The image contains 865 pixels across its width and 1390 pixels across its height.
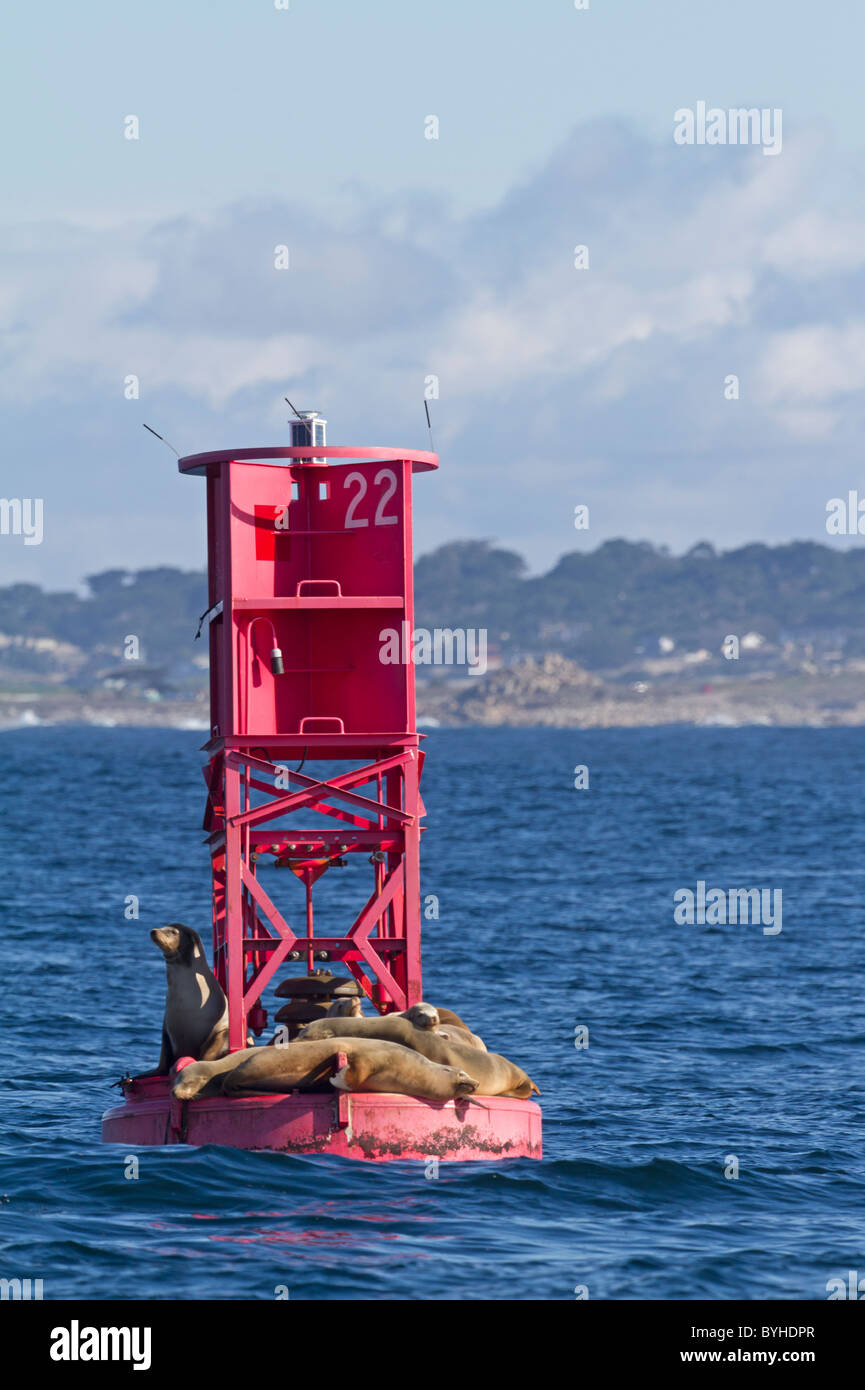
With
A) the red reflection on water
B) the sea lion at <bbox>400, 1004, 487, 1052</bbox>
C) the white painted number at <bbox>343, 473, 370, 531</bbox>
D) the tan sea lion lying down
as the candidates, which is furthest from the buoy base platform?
the white painted number at <bbox>343, 473, 370, 531</bbox>

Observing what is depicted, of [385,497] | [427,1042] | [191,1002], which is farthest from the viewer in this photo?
[385,497]

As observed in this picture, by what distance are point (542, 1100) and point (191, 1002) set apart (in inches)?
291

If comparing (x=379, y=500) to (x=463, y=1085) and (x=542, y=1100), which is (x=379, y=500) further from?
(x=542, y=1100)

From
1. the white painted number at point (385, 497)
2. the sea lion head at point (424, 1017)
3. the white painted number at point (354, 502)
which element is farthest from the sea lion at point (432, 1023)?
the white painted number at point (354, 502)

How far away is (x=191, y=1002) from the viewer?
2592cm

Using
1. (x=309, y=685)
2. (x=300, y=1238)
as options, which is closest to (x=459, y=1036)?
(x=300, y=1238)

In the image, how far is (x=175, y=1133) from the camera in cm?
2433

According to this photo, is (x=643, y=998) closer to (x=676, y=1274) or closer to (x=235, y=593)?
(x=235, y=593)

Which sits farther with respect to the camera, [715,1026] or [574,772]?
[574,772]

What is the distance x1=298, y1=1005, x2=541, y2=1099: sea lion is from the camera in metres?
24.3

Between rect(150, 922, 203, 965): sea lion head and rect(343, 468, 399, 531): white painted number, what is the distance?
19.1 ft

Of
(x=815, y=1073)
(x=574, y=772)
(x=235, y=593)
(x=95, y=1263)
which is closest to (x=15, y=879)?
(x=815, y=1073)

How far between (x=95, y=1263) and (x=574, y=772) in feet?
446

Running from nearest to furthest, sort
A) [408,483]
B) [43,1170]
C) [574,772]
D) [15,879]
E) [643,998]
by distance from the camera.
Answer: [43,1170]
[408,483]
[643,998]
[15,879]
[574,772]
